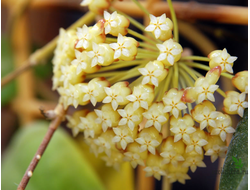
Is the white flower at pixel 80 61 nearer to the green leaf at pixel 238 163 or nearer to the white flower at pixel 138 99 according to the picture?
the white flower at pixel 138 99

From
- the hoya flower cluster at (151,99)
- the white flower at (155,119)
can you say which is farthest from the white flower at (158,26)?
the white flower at (155,119)

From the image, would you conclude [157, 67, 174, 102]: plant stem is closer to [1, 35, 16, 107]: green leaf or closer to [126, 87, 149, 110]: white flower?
[126, 87, 149, 110]: white flower

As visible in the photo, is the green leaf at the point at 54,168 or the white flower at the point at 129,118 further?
the green leaf at the point at 54,168

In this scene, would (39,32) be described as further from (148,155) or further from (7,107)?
(148,155)

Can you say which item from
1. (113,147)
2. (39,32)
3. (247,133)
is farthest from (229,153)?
(39,32)

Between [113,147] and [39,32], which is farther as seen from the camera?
[39,32]


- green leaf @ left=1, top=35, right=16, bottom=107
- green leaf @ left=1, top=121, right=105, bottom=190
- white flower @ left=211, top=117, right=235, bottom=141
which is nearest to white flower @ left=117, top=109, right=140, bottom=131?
white flower @ left=211, top=117, right=235, bottom=141

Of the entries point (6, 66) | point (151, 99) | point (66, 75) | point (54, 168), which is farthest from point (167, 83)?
point (6, 66)
